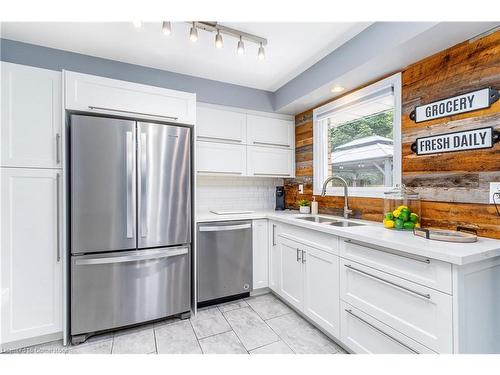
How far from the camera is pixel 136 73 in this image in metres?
2.46

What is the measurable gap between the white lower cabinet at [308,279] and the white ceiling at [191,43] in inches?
69.4

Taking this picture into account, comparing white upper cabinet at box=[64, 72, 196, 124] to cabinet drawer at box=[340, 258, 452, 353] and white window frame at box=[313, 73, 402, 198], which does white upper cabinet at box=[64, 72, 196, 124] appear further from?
cabinet drawer at box=[340, 258, 452, 353]

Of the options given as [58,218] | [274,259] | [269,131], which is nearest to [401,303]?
[274,259]

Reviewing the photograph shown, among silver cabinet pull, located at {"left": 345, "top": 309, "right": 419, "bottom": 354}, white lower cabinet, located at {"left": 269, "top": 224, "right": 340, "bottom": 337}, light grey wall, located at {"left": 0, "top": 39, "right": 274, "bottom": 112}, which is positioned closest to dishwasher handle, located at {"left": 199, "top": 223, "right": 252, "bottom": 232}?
white lower cabinet, located at {"left": 269, "top": 224, "right": 340, "bottom": 337}

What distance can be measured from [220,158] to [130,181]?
1121 mm

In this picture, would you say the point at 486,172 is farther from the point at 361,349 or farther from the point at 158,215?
the point at 158,215

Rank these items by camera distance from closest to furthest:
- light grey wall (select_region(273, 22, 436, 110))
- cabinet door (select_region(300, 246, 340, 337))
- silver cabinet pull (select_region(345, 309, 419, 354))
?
silver cabinet pull (select_region(345, 309, 419, 354)) < light grey wall (select_region(273, 22, 436, 110)) < cabinet door (select_region(300, 246, 340, 337))

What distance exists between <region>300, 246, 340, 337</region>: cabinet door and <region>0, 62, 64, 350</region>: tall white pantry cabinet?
206cm

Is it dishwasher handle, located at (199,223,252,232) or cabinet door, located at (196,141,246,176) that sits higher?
cabinet door, located at (196,141,246,176)

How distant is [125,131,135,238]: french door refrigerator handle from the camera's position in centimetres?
201

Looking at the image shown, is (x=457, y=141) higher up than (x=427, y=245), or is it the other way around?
(x=457, y=141)

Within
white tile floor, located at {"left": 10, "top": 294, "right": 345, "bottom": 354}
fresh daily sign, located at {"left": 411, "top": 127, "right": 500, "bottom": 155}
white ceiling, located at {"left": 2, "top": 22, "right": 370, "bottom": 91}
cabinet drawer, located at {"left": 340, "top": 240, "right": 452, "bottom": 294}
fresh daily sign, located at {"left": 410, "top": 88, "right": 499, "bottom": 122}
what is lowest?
white tile floor, located at {"left": 10, "top": 294, "right": 345, "bottom": 354}

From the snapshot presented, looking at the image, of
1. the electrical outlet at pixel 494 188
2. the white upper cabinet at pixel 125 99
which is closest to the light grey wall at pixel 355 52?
the electrical outlet at pixel 494 188

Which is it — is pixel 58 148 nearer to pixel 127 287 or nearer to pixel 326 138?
pixel 127 287
